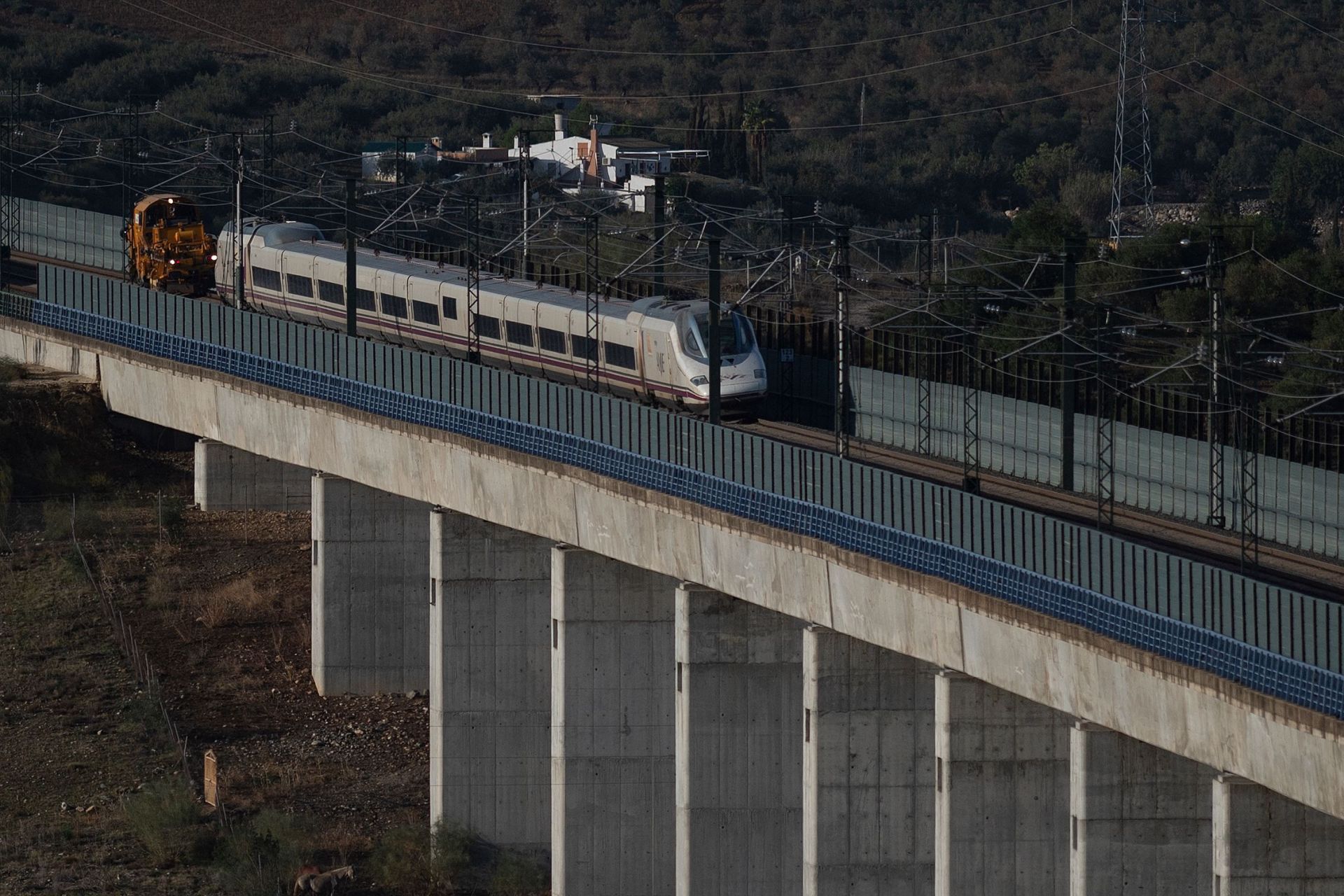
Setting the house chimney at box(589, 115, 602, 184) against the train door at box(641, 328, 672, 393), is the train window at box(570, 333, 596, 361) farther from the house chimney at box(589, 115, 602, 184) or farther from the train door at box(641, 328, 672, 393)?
the house chimney at box(589, 115, 602, 184)

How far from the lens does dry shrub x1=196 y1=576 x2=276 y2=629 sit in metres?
61.5

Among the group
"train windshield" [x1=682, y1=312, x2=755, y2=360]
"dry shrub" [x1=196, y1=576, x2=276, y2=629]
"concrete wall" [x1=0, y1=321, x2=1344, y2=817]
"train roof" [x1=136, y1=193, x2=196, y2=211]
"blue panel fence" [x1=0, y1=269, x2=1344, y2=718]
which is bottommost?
"dry shrub" [x1=196, y1=576, x2=276, y2=629]

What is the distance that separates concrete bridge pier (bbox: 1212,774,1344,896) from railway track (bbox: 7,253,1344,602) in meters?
4.24

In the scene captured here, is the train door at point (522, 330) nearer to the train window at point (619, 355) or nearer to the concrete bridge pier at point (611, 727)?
the train window at point (619, 355)

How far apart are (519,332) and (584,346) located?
291 centimetres

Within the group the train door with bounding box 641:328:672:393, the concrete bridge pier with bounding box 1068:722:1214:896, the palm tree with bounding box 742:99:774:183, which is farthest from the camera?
the palm tree with bounding box 742:99:774:183

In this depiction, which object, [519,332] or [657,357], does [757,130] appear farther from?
[657,357]

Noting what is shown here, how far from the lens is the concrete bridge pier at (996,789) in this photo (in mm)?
37125

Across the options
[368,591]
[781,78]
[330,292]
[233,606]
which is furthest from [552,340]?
[781,78]

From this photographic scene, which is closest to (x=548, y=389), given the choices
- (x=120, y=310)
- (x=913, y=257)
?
(x=120, y=310)

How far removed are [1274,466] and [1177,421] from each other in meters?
11.9

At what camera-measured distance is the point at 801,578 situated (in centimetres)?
4041

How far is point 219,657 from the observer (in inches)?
2328

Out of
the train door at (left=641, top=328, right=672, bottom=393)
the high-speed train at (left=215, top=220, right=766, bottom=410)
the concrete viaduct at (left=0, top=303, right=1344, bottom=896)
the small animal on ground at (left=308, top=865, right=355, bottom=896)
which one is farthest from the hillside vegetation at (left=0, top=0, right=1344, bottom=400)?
the small animal on ground at (left=308, top=865, right=355, bottom=896)
